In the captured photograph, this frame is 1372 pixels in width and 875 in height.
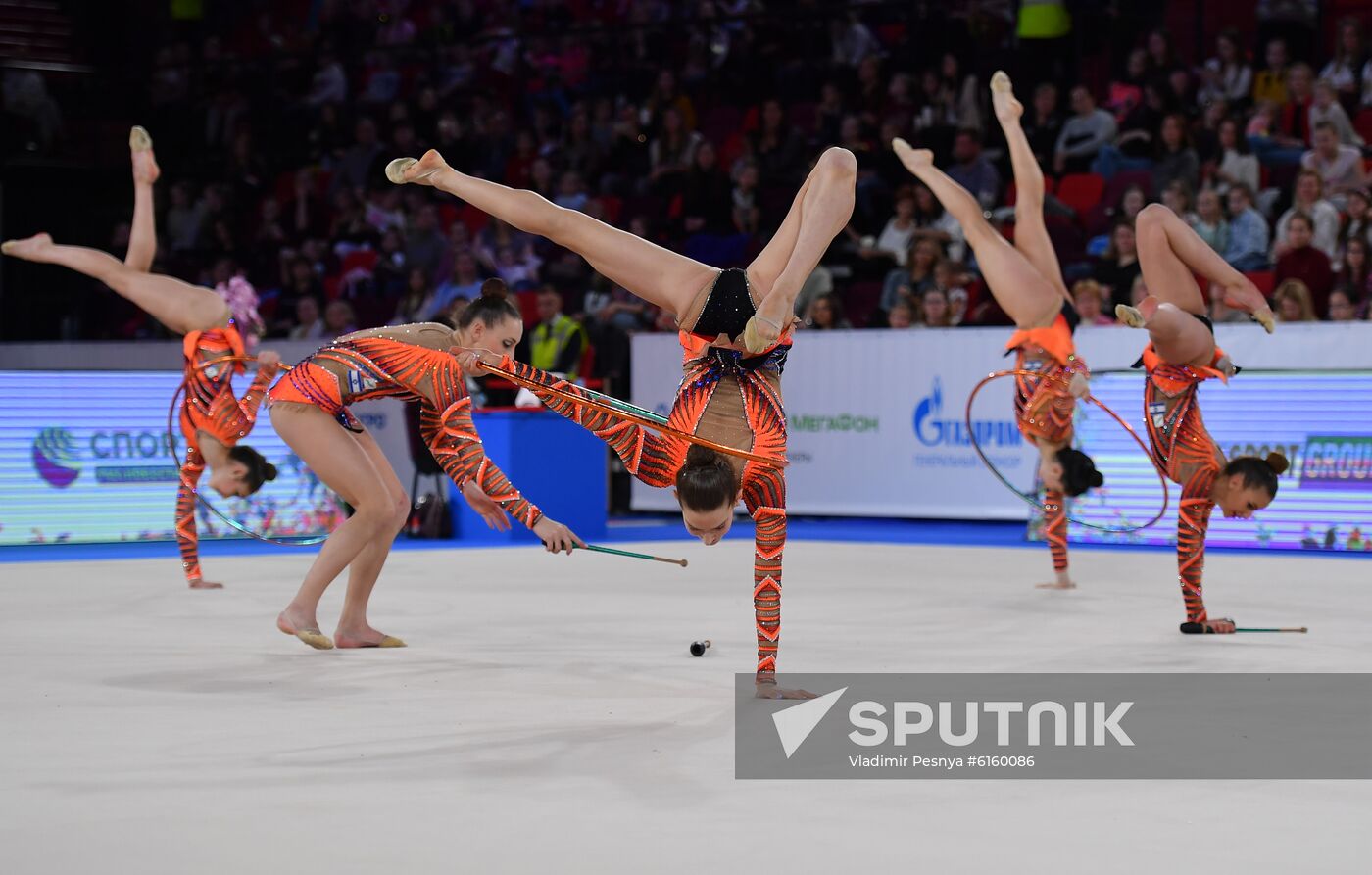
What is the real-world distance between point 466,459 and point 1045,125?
9.54 metres

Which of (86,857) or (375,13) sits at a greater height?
(375,13)

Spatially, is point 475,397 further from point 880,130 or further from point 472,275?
point 880,130

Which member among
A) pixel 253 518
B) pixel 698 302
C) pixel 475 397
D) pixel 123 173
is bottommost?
pixel 253 518

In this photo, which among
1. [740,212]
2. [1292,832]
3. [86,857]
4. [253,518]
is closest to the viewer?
[86,857]

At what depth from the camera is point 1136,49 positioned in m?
13.5

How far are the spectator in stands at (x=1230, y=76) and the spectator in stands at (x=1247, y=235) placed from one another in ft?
5.52

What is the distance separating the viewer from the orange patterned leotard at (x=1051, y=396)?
8602mm

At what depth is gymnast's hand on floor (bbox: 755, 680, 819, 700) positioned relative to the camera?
4.88m

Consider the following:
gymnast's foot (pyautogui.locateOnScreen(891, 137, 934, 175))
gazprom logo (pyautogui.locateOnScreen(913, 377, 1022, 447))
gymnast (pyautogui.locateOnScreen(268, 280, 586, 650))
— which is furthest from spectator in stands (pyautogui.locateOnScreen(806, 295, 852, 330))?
gymnast (pyautogui.locateOnScreen(268, 280, 586, 650))

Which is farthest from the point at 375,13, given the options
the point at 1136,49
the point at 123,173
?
the point at 1136,49

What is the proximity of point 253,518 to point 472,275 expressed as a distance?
416cm

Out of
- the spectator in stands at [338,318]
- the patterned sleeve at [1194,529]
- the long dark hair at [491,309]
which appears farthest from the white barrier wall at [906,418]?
the long dark hair at [491,309]

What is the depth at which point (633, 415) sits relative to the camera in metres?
4.89

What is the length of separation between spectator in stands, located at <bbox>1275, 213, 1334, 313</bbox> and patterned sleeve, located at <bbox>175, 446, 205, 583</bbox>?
767 centimetres
